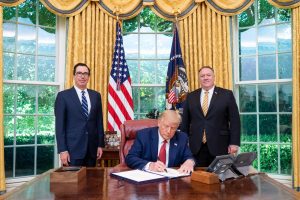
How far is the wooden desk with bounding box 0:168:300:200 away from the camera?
4.73ft

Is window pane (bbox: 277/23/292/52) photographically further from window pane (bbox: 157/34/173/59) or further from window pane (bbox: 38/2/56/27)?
window pane (bbox: 38/2/56/27)

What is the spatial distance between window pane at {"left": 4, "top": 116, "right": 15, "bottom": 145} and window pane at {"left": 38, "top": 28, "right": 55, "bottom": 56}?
0.99 metres

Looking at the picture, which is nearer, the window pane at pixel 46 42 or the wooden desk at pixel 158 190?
the wooden desk at pixel 158 190

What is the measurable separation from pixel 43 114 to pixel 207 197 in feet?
11.3

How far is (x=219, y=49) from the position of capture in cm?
439

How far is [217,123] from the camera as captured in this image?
3.11 meters

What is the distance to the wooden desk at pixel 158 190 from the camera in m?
1.44

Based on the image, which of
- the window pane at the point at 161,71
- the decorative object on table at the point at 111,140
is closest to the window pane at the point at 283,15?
the window pane at the point at 161,71

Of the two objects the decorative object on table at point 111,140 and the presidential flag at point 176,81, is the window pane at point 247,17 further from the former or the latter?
the decorative object on table at point 111,140

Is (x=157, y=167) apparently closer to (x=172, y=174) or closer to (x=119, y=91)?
(x=172, y=174)

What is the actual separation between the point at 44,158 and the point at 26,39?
5.42 feet

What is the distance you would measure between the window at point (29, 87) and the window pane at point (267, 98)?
286cm

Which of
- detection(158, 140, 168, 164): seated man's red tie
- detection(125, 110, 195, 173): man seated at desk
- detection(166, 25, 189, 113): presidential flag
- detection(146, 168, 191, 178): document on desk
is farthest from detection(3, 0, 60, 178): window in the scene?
detection(146, 168, 191, 178): document on desk

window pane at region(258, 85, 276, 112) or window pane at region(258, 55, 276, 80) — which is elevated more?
window pane at region(258, 55, 276, 80)
